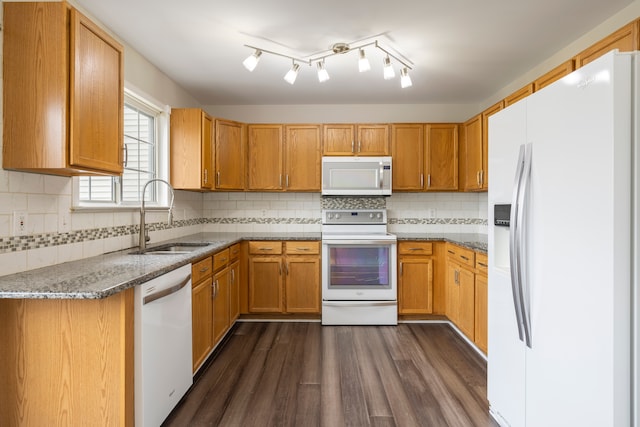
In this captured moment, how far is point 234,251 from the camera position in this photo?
3258 mm

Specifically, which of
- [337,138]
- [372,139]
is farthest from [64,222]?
[372,139]

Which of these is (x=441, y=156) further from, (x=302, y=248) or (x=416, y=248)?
(x=302, y=248)

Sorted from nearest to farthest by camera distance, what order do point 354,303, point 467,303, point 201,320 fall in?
1. point 201,320
2. point 467,303
3. point 354,303

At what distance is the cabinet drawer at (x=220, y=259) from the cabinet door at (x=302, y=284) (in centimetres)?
73

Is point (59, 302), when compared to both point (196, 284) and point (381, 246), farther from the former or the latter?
point (381, 246)

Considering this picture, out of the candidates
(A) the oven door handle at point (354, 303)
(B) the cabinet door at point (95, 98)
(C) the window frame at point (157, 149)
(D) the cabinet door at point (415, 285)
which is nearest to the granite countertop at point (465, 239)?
(D) the cabinet door at point (415, 285)

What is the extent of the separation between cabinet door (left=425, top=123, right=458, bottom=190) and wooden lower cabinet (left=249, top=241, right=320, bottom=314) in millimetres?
1533

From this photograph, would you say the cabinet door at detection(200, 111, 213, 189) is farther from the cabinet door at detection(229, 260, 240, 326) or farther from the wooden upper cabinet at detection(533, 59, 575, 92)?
the wooden upper cabinet at detection(533, 59, 575, 92)

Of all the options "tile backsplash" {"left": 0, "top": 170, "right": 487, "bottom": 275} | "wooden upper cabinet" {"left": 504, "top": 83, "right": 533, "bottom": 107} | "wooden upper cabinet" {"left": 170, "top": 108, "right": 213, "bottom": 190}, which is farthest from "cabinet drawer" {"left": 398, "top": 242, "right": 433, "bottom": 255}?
"wooden upper cabinet" {"left": 170, "top": 108, "right": 213, "bottom": 190}

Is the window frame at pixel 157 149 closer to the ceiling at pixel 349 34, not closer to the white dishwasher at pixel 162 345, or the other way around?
the ceiling at pixel 349 34

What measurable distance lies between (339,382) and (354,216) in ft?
6.57

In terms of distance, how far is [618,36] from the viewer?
1.69m

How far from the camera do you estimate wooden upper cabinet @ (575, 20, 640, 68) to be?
5.21 ft

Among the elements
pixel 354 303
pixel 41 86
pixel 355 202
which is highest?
pixel 41 86
